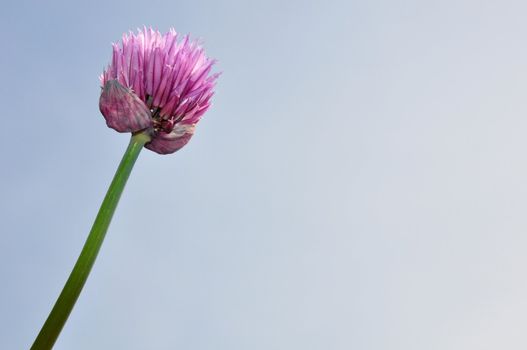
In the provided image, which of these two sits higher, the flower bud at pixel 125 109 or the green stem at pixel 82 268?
the flower bud at pixel 125 109

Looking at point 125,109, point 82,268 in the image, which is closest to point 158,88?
point 125,109

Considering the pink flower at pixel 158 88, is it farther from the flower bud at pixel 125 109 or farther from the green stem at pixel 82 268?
the green stem at pixel 82 268

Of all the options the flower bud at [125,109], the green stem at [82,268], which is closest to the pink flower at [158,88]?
the flower bud at [125,109]

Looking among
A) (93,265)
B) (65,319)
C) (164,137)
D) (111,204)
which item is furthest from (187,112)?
(65,319)

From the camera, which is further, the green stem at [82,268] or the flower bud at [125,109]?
the flower bud at [125,109]

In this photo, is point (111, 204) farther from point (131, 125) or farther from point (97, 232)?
point (131, 125)

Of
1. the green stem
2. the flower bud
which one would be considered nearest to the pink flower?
the flower bud

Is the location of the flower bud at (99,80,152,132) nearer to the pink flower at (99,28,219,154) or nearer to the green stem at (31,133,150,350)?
the pink flower at (99,28,219,154)
